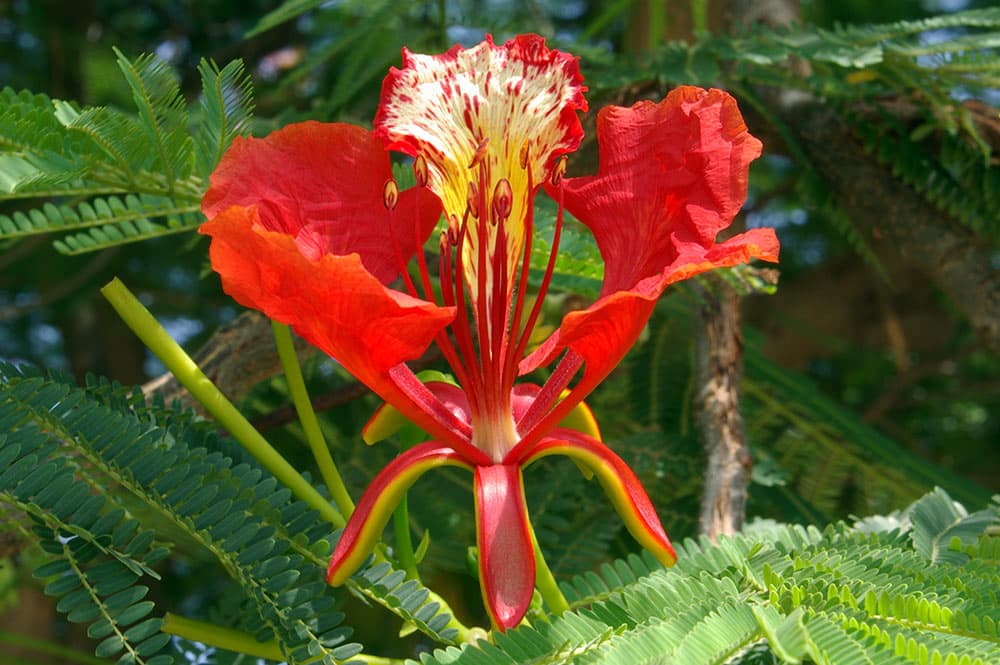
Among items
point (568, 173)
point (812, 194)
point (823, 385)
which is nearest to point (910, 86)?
point (812, 194)

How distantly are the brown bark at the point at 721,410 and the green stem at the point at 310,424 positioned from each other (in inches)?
17.0

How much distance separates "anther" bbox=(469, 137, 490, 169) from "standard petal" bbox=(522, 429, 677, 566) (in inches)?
9.7

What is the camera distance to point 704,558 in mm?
1025

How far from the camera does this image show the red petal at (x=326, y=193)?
3.26 feet

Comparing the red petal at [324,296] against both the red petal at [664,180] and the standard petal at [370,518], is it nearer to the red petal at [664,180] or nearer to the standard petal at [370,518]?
the standard petal at [370,518]

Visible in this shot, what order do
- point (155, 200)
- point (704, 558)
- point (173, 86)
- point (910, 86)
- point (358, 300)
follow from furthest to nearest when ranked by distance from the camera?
point (910, 86)
point (155, 200)
point (173, 86)
point (704, 558)
point (358, 300)

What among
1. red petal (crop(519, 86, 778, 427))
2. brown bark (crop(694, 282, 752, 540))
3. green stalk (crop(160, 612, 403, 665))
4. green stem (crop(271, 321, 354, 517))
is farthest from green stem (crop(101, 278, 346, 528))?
brown bark (crop(694, 282, 752, 540))

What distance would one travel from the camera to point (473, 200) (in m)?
1.04

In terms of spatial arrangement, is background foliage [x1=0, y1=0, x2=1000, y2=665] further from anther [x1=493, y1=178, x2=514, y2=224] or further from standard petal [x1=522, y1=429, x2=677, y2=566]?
anther [x1=493, y1=178, x2=514, y2=224]

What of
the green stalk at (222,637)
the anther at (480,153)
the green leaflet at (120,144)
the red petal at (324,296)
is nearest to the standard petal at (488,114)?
the anther at (480,153)

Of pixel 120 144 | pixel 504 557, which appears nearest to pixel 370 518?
pixel 504 557

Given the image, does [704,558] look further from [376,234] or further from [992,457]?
[992,457]

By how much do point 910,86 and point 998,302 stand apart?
0.31m

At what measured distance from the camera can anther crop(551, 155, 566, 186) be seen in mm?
1043
